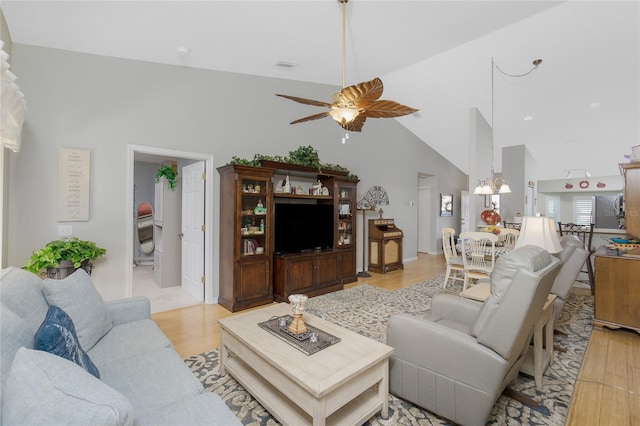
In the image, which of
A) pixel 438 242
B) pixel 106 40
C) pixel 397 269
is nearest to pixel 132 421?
pixel 106 40

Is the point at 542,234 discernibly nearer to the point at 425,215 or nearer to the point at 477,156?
the point at 477,156

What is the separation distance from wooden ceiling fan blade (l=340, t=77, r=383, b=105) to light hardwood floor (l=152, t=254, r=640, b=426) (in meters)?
2.58

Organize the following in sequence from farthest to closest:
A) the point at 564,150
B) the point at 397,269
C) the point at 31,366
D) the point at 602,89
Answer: the point at 564,150 → the point at 397,269 → the point at 602,89 → the point at 31,366

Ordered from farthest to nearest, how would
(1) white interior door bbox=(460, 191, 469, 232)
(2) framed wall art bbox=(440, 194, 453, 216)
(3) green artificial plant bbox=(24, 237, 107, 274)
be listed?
(1) white interior door bbox=(460, 191, 469, 232), (2) framed wall art bbox=(440, 194, 453, 216), (3) green artificial plant bbox=(24, 237, 107, 274)

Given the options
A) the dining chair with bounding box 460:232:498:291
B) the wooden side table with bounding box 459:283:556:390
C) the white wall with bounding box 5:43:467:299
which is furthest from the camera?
the dining chair with bounding box 460:232:498:291

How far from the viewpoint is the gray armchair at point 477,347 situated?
5.32 ft

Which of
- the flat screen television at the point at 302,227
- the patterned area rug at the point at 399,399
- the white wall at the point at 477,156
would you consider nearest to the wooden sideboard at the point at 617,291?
the patterned area rug at the point at 399,399

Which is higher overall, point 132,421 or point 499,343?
point 132,421

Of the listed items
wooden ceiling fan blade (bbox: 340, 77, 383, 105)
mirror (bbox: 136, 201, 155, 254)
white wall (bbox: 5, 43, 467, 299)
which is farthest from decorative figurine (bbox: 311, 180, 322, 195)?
mirror (bbox: 136, 201, 155, 254)

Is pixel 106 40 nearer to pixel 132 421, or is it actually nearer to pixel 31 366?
pixel 31 366

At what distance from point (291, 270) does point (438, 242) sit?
235 inches

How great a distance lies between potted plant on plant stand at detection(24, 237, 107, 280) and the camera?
8.89 feet

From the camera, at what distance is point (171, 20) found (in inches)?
Result: 112

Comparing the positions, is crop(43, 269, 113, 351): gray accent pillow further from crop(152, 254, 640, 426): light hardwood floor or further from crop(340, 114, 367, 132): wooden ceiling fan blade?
crop(340, 114, 367, 132): wooden ceiling fan blade
